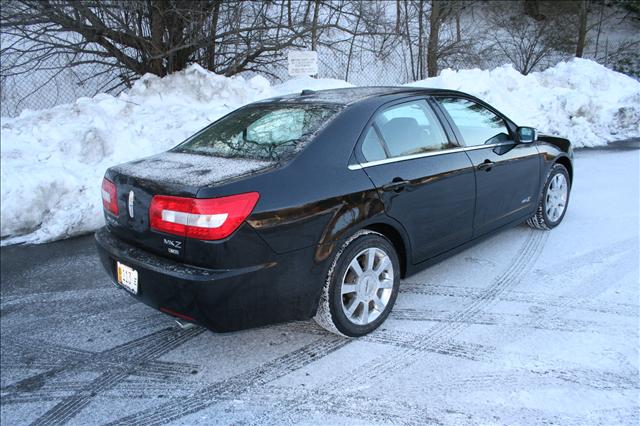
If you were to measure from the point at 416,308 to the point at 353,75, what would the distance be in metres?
9.37

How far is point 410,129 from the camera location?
3424mm

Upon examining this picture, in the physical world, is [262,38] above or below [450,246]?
above

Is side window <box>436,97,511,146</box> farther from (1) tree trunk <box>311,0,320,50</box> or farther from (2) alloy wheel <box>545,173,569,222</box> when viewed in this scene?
(1) tree trunk <box>311,0,320,50</box>

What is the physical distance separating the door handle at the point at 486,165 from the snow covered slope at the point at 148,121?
13.2 feet

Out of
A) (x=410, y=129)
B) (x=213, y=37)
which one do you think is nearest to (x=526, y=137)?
(x=410, y=129)

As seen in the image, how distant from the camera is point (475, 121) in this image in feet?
13.2

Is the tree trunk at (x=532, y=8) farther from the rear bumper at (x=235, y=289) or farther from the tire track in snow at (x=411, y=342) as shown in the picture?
the rear bumper at (x=235, y=289)

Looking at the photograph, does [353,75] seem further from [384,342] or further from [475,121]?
[384,342]

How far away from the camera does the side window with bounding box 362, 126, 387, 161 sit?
3.06 metres

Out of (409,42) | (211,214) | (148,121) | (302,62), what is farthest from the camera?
(409,42)

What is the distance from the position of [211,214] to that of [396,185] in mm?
1202

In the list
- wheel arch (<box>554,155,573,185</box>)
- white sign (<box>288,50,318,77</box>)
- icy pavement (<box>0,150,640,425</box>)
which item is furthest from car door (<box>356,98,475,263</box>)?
white sign (<box>288,50,318,77</box>)

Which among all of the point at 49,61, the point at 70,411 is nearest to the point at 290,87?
the point at 49,61

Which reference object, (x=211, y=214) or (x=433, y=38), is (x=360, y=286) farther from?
(x=433, y=38)
